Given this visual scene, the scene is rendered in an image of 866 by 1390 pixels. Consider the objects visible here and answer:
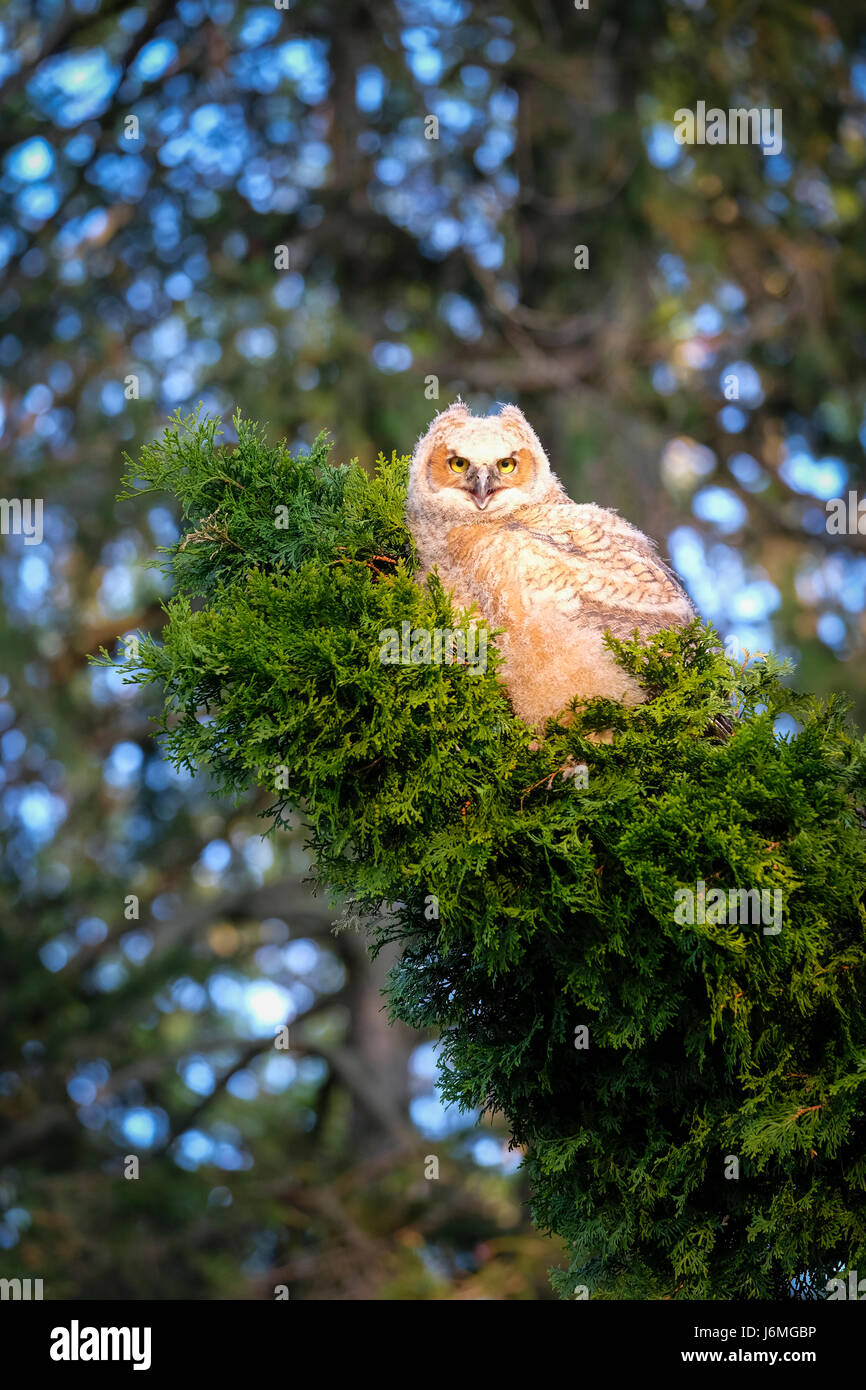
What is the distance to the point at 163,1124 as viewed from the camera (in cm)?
1149

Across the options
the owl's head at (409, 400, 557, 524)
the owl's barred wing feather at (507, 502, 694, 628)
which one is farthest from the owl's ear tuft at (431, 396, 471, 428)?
the owl's barred wing feather at (507, 502, 694, 628)

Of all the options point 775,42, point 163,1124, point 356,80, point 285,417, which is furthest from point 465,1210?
point 775,42

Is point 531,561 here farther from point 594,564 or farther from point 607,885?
point 607,885

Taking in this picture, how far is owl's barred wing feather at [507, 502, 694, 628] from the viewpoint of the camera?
3.87 m

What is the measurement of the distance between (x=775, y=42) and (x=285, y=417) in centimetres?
528

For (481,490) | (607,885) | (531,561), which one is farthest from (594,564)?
(607,885)

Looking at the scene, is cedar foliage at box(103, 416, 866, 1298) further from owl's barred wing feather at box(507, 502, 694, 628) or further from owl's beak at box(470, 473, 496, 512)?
owl's beak at box(470, 473, 496, 512)

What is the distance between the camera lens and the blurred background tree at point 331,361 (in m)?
9.88

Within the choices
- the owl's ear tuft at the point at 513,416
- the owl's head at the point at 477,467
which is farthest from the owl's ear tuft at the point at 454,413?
the owl's ear tuft at the point at 513,416

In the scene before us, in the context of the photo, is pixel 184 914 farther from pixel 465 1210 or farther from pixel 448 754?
pixel 448 754

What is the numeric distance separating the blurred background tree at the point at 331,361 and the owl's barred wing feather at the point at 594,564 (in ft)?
16.9

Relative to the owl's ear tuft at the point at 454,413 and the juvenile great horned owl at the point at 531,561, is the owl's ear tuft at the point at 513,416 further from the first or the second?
the owl's ear tuft at the point at 454,413

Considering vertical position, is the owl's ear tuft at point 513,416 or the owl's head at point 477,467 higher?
the owl's ear tuft at point 513,416

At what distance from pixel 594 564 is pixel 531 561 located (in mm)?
247
